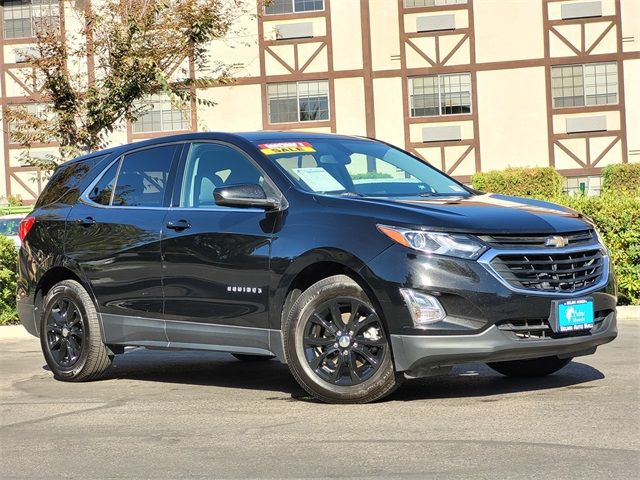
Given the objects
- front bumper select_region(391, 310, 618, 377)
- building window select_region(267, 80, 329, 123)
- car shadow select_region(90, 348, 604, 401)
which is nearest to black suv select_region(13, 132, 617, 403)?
front bumper select_region(391, 310, 618, 377)

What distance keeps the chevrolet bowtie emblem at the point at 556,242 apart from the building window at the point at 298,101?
28393mm

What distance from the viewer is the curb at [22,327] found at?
12438mm

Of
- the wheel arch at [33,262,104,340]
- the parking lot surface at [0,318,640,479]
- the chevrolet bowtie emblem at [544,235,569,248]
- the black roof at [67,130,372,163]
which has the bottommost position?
the parking lot surface at [0,318,640,479]

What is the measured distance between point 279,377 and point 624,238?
566cm

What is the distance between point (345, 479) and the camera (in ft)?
17.1

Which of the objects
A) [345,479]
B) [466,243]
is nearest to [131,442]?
[345,479]

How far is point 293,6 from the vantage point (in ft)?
116

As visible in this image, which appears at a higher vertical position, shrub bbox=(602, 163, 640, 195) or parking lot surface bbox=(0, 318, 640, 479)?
shrub bbox=(602, 163, 640, 195)

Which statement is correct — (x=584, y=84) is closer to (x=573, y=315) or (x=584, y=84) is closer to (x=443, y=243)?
(x=573, y=315)

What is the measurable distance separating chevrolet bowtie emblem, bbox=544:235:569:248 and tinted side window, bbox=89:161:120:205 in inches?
142

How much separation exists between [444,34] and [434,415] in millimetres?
28882

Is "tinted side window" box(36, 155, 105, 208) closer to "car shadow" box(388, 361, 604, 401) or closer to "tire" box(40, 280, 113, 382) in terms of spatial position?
"tire" box(40, 280, 113, 382)

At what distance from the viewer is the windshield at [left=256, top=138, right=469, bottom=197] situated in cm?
774

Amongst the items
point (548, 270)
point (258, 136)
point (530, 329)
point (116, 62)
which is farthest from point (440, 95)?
point (530, 329)
